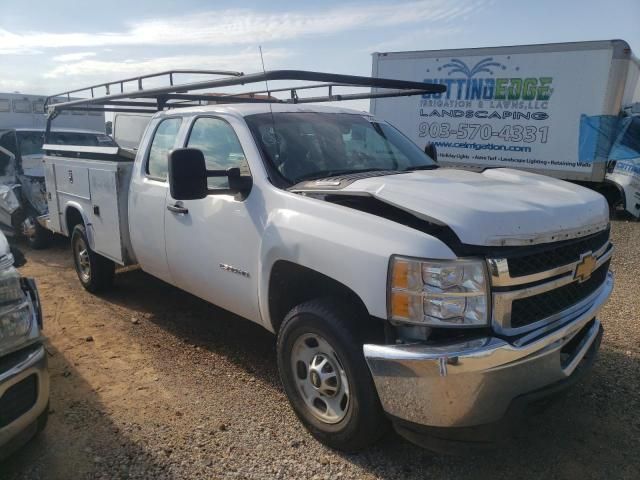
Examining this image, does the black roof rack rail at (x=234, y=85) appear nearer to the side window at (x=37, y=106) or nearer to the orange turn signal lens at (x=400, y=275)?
the orange turn signal lens at (x=400, y=275)

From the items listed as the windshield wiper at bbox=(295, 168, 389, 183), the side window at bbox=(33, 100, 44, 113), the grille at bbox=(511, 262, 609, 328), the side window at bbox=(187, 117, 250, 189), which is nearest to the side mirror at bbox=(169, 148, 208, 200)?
the side window at bbox=(187, 117, 250, 189)

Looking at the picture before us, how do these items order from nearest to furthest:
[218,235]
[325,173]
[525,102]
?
[325,173], [218,235], [525,102]

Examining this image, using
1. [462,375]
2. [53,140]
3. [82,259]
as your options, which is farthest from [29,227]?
[462,375]

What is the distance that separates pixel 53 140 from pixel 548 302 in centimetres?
1008

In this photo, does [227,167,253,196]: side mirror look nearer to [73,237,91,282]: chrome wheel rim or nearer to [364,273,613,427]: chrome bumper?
[364,273,613,427]: chrome bumper

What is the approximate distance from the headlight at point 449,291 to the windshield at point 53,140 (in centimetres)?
864

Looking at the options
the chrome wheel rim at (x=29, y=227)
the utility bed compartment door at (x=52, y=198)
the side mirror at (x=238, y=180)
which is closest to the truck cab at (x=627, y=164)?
the side mirror at (x=238, y=180)

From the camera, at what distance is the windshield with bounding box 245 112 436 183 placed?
11.4 feet

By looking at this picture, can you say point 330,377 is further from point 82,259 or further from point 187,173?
point 82,259

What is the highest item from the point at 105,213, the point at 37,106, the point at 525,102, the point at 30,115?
the point at 525,102

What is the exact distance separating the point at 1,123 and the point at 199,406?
11.8 metres

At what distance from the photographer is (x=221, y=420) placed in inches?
128

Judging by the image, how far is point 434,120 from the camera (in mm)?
12312

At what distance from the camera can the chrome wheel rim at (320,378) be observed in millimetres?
2820
